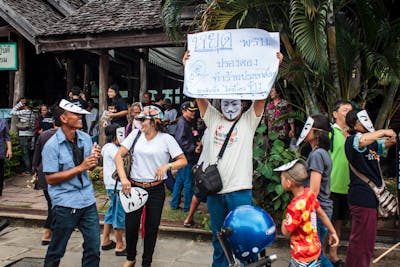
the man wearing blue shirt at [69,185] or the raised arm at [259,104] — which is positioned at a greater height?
the raised arm at [259,104]

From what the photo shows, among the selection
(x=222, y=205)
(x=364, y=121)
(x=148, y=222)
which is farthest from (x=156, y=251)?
(x=364, y=121)

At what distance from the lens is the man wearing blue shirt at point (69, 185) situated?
369 centimetres

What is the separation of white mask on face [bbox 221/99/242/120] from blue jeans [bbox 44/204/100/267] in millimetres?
1514

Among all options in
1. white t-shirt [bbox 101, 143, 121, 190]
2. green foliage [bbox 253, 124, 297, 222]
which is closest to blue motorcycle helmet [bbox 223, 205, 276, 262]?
green foliage [bbox 253, 124, 297, 222]

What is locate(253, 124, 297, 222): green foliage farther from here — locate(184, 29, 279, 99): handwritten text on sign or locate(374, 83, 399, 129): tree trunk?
locate(184, 29, 279, 99): handwritten text on sign

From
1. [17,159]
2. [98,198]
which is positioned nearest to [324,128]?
[98,198]

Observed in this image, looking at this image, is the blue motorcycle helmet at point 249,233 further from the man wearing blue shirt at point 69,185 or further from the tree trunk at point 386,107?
the tree trunk at point 386,107

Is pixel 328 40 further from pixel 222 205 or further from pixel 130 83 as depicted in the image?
pixel 130 83

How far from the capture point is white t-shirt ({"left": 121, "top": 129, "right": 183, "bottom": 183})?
4281 millimetres

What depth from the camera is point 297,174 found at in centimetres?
339

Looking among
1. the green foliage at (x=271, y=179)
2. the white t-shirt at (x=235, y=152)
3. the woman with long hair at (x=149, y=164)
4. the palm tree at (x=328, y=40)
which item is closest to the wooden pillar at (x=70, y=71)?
the palm tree at (x=328, y=40)

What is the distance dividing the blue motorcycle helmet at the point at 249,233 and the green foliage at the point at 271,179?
8.35 feet

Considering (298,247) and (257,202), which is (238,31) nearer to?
(298,247)

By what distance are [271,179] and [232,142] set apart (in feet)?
6.18
